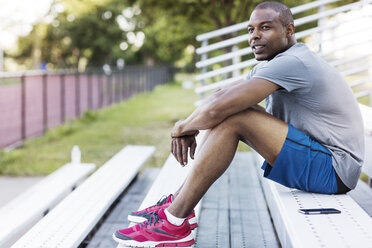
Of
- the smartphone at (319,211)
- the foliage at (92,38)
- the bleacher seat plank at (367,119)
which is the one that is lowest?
the smartphone at (319,211)

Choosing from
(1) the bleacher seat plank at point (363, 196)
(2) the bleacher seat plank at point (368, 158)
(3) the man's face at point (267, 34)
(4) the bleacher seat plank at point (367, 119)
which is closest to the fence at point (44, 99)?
(4) the bleacher seat plank at point (367, 119)

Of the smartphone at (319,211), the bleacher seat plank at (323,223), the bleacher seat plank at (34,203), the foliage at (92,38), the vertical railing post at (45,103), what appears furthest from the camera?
Result: the foliage at (92,38)

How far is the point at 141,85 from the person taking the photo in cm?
2277

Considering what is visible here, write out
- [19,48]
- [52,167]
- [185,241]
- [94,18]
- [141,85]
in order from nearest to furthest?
[185,241] → [52,167] → [141,85] → [94,18] → [19,48]

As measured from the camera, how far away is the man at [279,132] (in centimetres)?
259

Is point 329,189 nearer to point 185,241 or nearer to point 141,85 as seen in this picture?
point 185,241

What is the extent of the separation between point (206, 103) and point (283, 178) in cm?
63

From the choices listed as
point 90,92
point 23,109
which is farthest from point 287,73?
point 90,92

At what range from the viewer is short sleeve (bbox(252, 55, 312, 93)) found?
2.59 metres

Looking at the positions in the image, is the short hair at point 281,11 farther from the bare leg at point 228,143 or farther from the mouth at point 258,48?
the bare leg at point 228,143

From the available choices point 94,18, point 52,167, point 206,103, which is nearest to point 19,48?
point 94,18

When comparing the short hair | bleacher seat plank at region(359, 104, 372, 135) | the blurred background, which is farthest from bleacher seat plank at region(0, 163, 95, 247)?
bleacher seat plank at region(359, 104, 372, 135)

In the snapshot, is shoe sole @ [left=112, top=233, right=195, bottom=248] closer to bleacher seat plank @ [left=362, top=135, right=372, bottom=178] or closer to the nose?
the nose

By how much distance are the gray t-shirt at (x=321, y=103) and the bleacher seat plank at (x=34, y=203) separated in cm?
189
